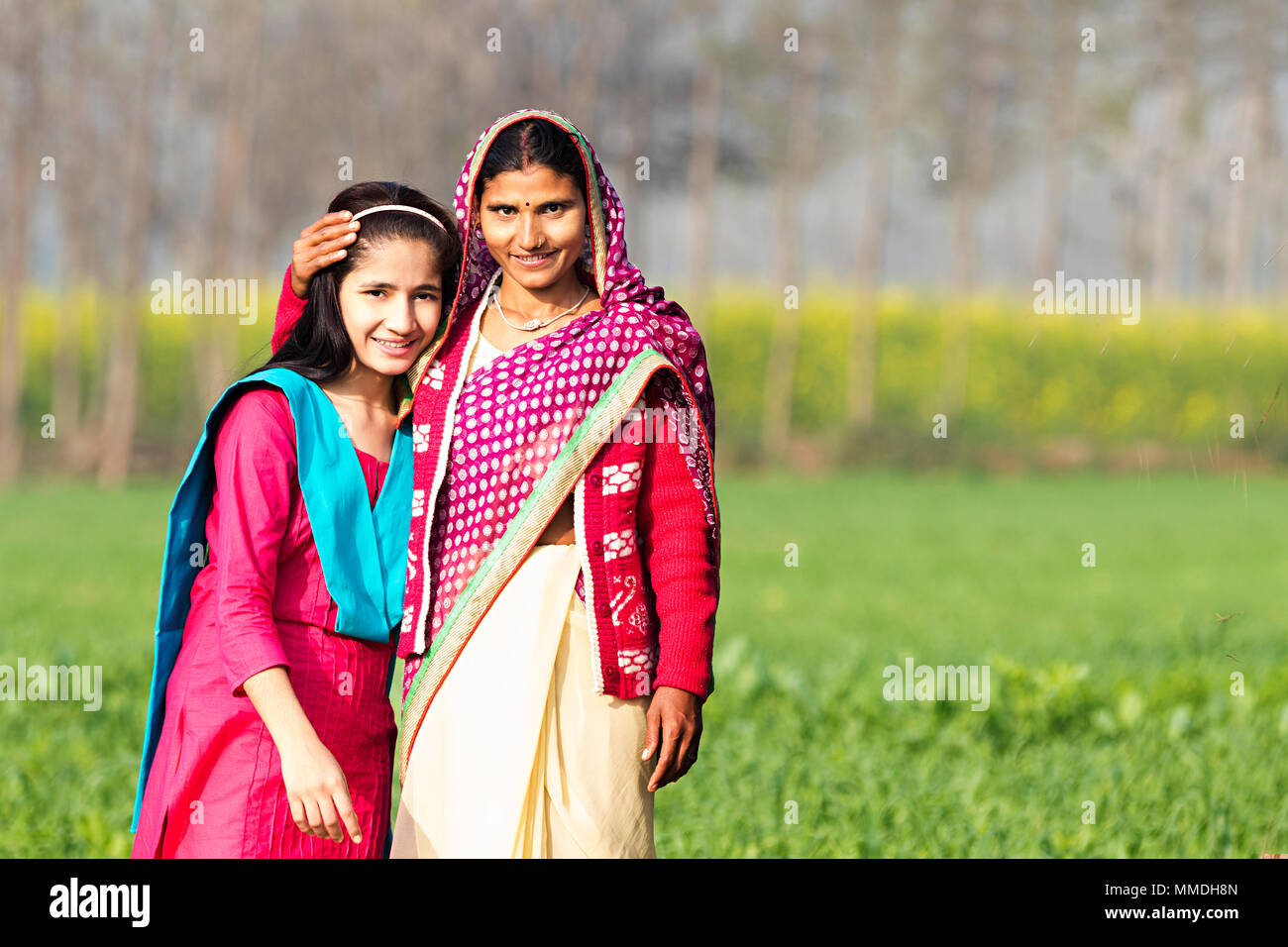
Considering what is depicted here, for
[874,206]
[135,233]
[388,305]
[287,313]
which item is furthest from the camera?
[874,206]

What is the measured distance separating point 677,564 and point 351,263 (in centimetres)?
74

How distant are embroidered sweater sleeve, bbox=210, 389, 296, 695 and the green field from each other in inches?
64.0

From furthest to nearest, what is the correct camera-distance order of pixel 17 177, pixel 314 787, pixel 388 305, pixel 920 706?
pixel 17 177, pixel 920 706, pixel 388 305, pixel 314 787

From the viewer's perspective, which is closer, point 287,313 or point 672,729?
point 672,729

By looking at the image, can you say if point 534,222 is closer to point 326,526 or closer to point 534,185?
point 534,185

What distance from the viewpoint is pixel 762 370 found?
2770cm

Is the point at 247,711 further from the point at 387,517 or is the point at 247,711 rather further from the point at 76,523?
the point at 76,523

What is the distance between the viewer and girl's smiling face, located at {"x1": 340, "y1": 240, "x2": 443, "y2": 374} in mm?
2324

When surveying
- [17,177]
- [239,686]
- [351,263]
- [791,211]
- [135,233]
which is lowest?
[239,686]

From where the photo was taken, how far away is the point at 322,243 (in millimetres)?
2354

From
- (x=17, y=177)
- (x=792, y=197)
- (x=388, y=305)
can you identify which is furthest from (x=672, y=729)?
(x=792, y=197)

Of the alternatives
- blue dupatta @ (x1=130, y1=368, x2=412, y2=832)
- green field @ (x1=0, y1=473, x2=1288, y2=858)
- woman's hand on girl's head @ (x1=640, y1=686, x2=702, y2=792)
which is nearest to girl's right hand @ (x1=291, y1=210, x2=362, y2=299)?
blue dupatta @ (x1=130, y1=368, x2=412, y2=832)

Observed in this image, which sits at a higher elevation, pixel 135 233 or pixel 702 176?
pixel 702 176

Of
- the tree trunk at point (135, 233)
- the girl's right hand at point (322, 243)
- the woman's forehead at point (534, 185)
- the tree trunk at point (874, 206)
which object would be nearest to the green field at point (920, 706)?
the woman's forehead at point (534, 185)
